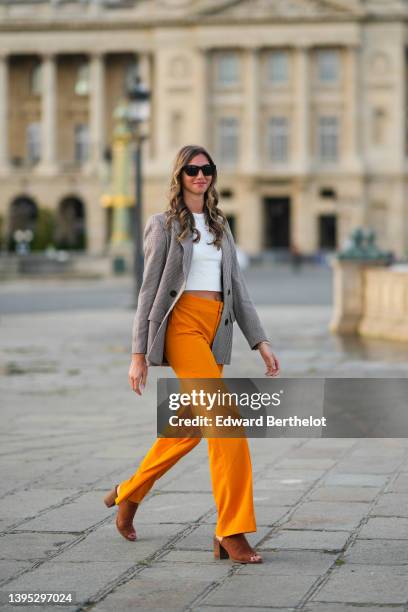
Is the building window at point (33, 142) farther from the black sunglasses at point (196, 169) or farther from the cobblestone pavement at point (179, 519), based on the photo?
the black sunglasses at point (196, 169)

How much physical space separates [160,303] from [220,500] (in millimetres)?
1043

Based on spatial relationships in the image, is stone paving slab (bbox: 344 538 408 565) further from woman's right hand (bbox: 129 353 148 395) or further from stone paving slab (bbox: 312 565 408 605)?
woman's right hand (bbox: 129 353 148 395)

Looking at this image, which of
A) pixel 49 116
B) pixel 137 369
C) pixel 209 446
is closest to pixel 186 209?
pixel 137 369

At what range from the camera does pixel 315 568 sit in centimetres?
792

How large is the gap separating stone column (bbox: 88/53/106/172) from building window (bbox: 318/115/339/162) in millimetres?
13824

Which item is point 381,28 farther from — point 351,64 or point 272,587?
point 272,587

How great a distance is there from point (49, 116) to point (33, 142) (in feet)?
12.5

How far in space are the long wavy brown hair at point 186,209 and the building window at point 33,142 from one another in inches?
3917

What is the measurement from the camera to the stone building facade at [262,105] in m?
99.3

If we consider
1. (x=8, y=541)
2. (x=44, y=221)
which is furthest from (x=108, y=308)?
(x=44, y=221)

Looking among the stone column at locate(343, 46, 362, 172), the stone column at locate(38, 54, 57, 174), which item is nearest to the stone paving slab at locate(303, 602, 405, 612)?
the stone column at locate(343, 46, 362, 172)

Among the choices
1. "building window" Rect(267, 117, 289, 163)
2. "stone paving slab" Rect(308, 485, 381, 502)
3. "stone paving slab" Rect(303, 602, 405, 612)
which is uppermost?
"building window" Rect(267, 117, 289, 163)

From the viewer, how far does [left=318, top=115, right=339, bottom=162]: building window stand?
3952 inches

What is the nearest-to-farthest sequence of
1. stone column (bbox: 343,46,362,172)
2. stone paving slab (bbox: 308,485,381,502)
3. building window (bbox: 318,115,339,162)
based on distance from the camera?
1. stone paving slab (bbox: 308,485,381,502)
2. stone column (bbox: 343,46,362,172)
3. building window (bbox: 318,115,339,162)
